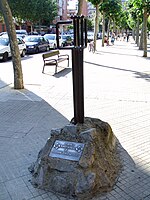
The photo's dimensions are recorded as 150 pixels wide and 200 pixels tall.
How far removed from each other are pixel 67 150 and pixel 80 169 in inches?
13.1

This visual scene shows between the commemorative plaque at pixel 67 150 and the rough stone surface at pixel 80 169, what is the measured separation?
1.9 inches

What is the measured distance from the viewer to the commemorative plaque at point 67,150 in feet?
11.7

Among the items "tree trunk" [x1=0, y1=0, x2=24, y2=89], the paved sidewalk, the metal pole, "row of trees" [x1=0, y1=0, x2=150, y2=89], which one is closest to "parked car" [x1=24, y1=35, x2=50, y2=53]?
"row of trees" [x1=0, y1=0, x2=150, y2=89]

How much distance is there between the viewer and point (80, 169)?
3.46m

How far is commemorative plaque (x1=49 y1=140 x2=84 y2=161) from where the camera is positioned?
3.58m

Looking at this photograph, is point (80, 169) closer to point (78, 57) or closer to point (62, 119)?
point (78, 57)

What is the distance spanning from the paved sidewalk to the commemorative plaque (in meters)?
0.51

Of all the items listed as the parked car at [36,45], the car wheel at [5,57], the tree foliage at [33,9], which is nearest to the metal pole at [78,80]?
the car wheel at [5,57]

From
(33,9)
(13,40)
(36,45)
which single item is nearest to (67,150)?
(13,40)

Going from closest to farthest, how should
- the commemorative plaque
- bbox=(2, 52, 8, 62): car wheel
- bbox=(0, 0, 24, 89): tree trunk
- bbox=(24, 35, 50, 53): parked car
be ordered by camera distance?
the commemorative plaque < bbox=(0, 0, 24, 89): tree trunk < bbox=(2, 52, 8, 62): car wheel < bbox=(24, 35, 50, 53): parked car

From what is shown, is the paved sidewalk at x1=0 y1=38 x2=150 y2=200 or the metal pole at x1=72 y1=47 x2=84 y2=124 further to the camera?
the metal pole at x1=72 y1=47 x2=84 y2=124

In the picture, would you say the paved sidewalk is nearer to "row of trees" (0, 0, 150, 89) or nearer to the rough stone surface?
the rough stone surface

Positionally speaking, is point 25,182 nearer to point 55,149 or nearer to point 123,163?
point 55,149

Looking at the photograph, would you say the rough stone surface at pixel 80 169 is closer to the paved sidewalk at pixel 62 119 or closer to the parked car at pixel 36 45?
the paved sidewalk at pixel 62 119
